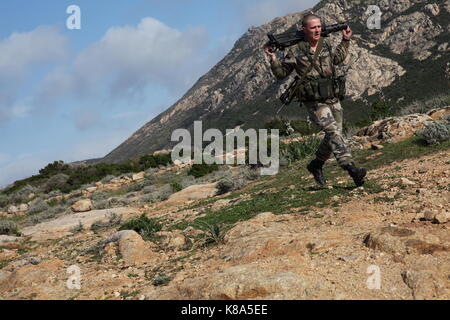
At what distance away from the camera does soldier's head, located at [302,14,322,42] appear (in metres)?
5.88

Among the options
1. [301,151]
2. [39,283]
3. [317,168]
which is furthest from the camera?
[301,151]

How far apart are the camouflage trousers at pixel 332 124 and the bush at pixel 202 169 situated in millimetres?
13703

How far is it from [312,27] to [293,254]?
11.2 feet

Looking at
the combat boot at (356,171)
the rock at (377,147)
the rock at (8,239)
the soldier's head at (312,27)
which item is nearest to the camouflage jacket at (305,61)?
the soldier's head at (312,27)

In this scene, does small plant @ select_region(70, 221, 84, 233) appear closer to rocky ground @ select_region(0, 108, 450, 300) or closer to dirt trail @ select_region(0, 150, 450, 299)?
rocky ground @ select_region(0, 108, 450, 300)

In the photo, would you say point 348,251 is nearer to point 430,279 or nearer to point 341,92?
point 430,279

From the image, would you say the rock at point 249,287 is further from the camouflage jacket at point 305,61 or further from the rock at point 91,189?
the rock at point 91,189

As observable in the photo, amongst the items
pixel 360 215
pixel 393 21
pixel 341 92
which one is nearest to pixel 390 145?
pixel 341 92

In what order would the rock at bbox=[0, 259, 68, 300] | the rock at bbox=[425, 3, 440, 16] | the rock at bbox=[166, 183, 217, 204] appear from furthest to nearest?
the rock at bbox=[425, 3, 440, 16], the rock at bbox=[166, 183, 217, 204], the rock at bbox=[0, 259, 68, 300]

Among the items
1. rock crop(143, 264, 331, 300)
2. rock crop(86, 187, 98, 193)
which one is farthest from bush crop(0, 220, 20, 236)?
rock crop(143, 264, 331, 300)

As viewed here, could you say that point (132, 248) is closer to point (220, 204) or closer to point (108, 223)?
point (220, 204)

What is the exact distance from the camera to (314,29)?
232 inches

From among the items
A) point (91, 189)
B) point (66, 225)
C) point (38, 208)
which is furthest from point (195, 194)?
point (91, 189)
